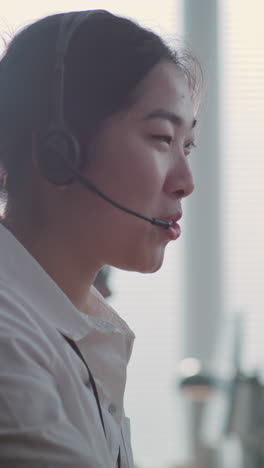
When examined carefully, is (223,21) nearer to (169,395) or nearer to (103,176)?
(169,395)

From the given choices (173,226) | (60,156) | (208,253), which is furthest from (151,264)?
(208,253)

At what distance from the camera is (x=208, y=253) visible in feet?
9.43

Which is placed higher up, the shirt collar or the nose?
the nose

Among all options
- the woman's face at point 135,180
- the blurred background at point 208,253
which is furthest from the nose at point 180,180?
the blurred background at point 208,253

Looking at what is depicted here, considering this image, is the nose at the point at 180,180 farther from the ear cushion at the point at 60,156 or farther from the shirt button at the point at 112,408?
the shirt button at the point at 112,408

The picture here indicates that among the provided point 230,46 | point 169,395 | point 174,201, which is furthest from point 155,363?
point 174,201

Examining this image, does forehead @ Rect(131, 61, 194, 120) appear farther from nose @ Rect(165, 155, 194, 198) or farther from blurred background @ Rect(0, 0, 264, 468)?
blurred background @ Rect(0, 0, 264, 468)

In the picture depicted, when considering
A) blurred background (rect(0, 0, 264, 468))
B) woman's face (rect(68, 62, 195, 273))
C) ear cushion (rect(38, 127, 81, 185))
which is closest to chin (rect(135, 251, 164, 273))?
woman's face (rect(68, 62, 195, 273))

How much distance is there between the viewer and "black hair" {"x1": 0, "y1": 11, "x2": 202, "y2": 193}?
91cm

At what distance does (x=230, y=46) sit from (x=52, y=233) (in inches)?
84.2

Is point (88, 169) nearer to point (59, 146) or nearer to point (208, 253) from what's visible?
point (59, 146)

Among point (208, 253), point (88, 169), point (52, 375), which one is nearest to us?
point (52, 375)

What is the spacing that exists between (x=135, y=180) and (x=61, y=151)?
9cm

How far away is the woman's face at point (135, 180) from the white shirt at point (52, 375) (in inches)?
3.0
